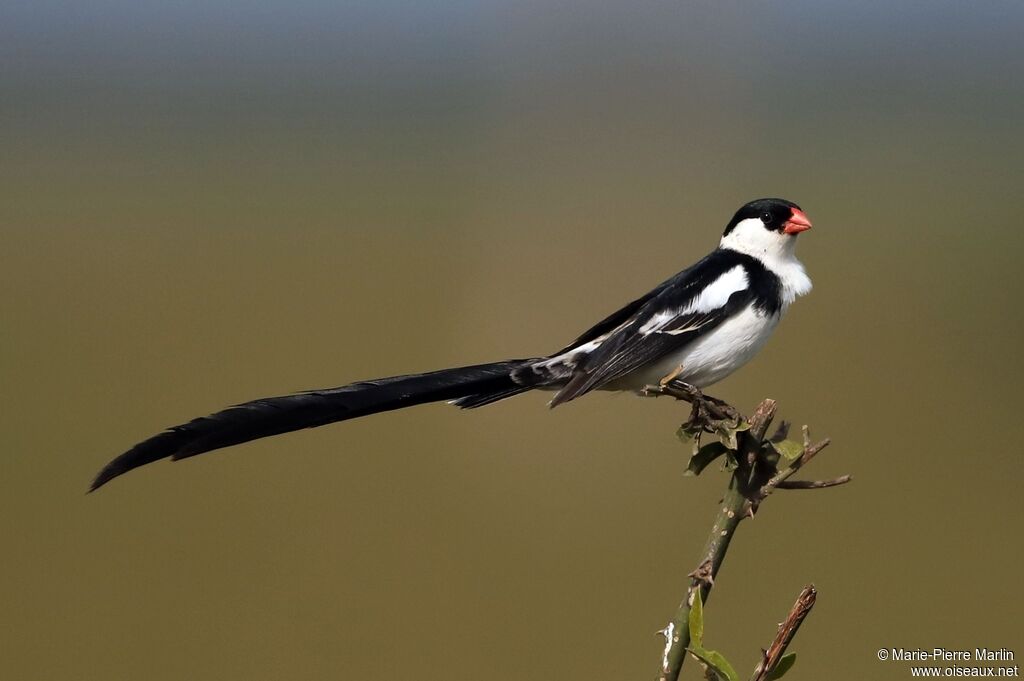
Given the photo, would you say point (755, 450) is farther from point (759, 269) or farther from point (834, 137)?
point (834, 137)

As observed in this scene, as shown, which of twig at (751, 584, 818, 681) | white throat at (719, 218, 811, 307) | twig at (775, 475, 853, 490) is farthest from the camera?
white throat at (719, 218, 811, 307)

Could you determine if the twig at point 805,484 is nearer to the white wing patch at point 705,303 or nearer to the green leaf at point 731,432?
the green leaf at point 731,432

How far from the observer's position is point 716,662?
4.88 ft

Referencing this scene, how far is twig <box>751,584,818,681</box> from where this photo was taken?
1.45 meters

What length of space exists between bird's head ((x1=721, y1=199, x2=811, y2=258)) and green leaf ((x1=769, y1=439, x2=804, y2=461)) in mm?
2006

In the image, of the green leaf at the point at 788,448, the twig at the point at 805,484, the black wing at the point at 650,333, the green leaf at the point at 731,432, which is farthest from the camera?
the black wing at the point at 650,333

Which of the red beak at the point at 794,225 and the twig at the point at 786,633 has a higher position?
the red beak at the point at 794,225

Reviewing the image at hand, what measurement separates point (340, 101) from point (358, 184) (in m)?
16.8

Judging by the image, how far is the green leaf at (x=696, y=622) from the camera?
1.53 meters

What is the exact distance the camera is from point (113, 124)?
1770 inches

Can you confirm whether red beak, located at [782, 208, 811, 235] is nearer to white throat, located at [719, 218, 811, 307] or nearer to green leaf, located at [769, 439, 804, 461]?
white throat, located at [719, 218, 811, 307]

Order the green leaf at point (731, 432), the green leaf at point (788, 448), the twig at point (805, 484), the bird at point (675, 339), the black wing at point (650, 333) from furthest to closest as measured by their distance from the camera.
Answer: the black wing at point (650, 333) → the bird at point (675, 339) → the green leaf at point (731, 432) → the green leaf at point (788, 448) → the twig at point (805, 484)

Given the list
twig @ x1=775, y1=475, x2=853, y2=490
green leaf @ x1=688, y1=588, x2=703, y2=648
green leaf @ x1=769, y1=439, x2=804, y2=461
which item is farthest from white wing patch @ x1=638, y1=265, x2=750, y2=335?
green leaf @ x1=688, y1=588, x2=703, y2=648

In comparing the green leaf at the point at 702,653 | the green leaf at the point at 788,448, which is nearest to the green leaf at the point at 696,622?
the green leaf at the point at 702,653
